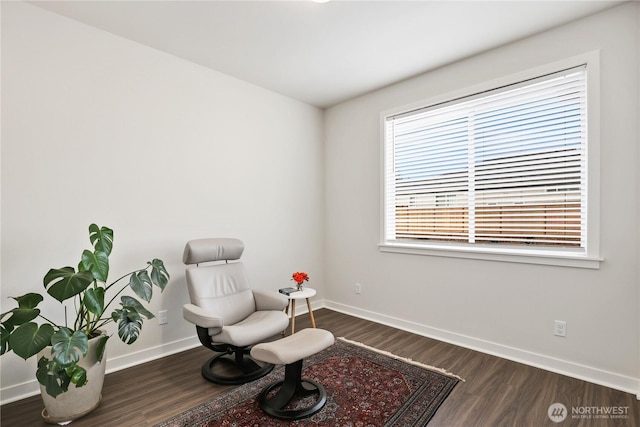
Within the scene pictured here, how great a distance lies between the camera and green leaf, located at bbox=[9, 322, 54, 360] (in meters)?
1.71

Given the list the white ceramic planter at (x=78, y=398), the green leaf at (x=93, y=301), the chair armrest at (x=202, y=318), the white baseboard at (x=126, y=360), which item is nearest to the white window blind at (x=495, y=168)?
the chair armrest at (x=202, y=318)

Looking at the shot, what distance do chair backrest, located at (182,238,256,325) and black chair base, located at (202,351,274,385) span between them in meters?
0.32

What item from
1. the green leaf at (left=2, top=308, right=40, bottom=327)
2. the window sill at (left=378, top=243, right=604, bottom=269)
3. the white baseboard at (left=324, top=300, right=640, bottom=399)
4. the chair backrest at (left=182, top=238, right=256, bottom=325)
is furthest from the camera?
the chair backrest at (left=182, top=238, right=256, bottom=325)

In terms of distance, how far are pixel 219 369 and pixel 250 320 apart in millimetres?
455

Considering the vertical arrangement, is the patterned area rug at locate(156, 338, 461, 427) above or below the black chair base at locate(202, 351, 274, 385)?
below

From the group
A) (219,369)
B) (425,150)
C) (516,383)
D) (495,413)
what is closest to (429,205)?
(425,150)

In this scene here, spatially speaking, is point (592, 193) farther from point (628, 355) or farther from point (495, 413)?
point (495, 413)

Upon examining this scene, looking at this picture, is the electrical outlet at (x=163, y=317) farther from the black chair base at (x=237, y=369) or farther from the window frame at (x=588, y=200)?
the window frame at (x=588, y=200)

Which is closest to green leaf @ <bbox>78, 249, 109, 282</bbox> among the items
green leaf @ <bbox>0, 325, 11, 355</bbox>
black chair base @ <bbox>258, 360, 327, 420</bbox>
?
green leaf @ <bbox>0, 325, 11, 355</bbox>

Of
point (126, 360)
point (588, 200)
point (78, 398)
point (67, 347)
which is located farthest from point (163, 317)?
point (588, 200)

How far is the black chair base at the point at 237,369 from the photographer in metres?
2.41

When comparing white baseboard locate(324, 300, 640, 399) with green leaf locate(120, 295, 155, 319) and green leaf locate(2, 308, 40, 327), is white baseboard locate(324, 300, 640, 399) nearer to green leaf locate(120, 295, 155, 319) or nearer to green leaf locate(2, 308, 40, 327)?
green leaf locate(120, 295, 155, 319)
